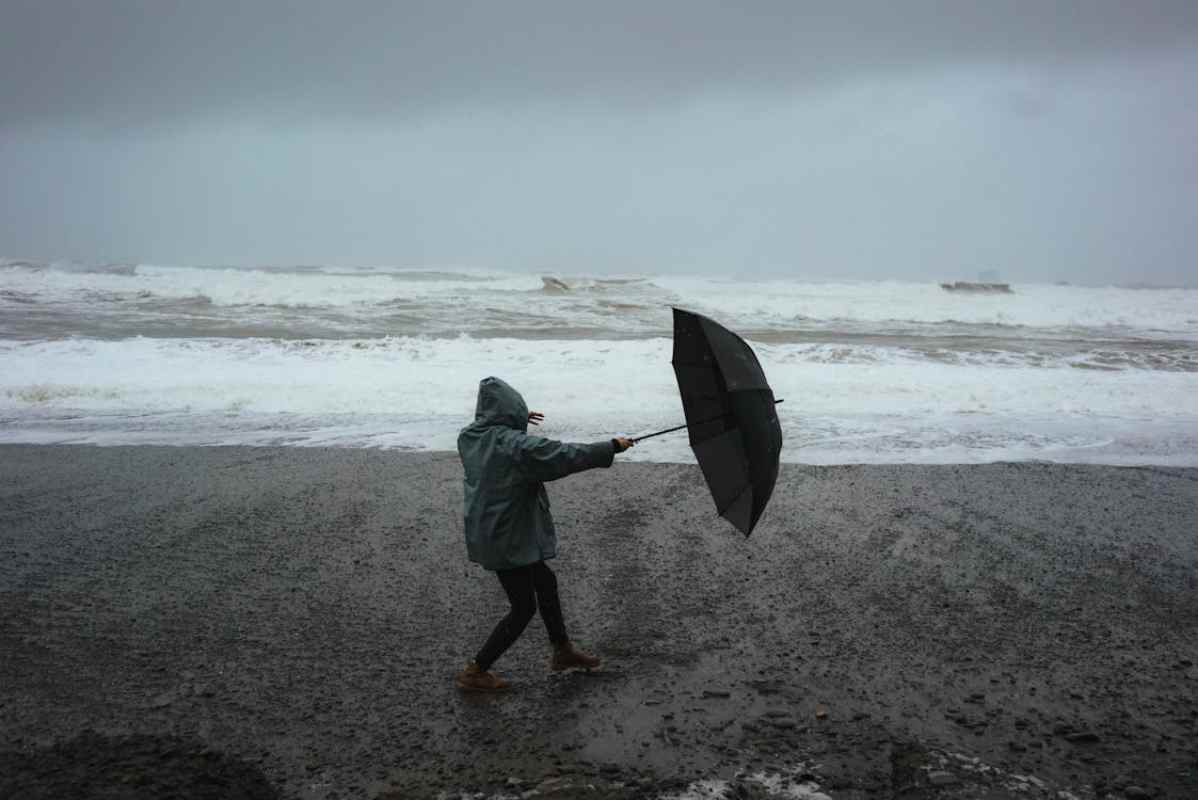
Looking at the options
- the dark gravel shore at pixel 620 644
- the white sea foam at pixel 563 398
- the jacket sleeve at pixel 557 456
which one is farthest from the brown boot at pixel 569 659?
the white sea foam at pixel 563 398

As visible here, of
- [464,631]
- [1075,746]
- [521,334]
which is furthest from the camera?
[521,334]

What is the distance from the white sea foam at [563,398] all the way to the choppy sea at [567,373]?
5cm

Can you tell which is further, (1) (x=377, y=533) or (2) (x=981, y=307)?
(2) (x=981, y=307)

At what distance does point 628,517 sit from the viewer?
6445mm

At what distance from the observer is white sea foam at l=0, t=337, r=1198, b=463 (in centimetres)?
904

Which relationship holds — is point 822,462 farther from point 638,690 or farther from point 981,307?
point 981,307

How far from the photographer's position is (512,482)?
3.56m

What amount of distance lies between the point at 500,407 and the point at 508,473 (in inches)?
11.7

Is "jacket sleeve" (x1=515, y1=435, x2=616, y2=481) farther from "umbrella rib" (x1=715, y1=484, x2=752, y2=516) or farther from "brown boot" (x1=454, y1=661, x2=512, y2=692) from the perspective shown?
"brown boot" (x1=454, y1=661, x2=512, y2=692)

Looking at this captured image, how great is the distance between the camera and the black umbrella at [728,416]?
3.57 metres

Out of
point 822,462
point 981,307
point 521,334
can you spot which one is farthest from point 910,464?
point 981,307

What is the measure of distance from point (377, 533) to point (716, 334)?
139 inches

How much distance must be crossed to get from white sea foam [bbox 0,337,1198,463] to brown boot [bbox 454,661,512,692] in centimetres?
460

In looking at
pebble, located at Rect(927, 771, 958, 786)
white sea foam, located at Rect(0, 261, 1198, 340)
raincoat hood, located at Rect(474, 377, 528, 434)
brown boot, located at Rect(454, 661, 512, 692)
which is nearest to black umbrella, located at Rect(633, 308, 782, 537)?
raincoat hood, located at Rect(474, 377, 528, 434)
